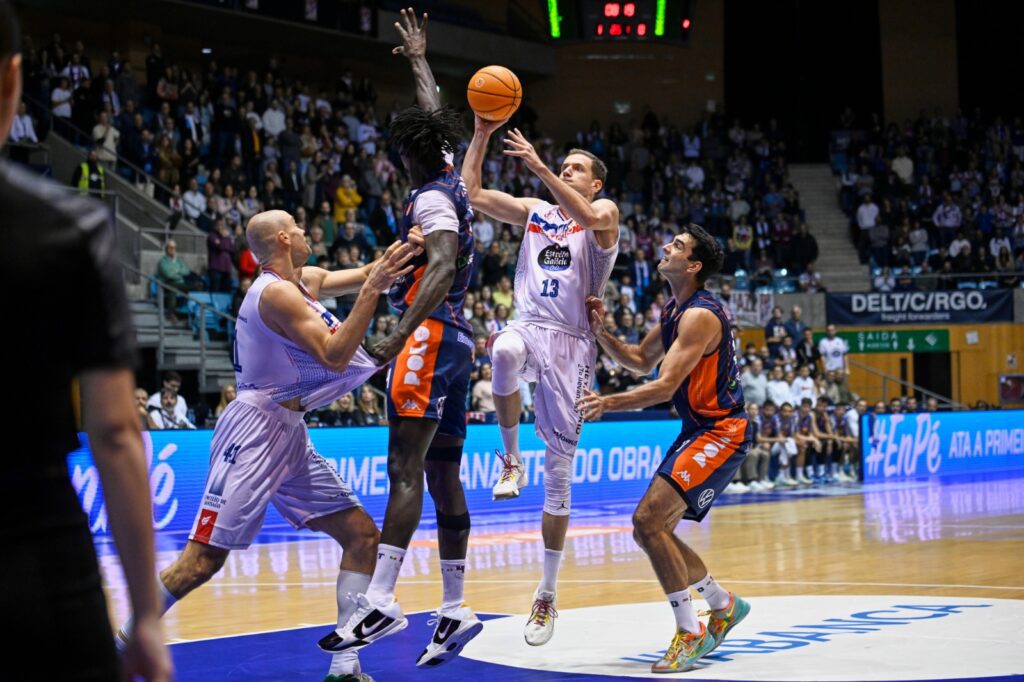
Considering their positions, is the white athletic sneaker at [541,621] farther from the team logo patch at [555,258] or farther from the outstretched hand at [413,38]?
the outstretched hand at [413,38]

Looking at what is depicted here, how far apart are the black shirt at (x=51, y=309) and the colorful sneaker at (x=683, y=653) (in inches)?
185

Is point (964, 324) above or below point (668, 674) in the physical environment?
above

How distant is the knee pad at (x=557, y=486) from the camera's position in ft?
23.5

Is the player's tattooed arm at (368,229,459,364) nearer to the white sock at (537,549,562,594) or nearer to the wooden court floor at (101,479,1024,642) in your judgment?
the white sock at (537,549,562,594)

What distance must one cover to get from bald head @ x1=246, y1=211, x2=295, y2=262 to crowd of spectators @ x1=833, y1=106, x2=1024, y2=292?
23.2 meters

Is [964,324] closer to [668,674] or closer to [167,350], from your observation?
[167,350]

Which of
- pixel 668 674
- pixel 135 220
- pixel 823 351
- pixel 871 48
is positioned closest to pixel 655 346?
pixel 668 674

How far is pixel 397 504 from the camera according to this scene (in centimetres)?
591

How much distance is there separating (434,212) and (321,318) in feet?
2.43

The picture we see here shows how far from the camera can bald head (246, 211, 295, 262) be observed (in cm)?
586

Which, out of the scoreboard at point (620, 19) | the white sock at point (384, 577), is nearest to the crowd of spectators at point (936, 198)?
the scoreboard at point (620, 19)

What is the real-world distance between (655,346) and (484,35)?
21956 millimetres

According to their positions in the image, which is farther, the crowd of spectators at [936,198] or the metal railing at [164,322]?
the crowd of spectators at [936,198]

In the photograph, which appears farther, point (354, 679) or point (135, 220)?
point (135, 220)
